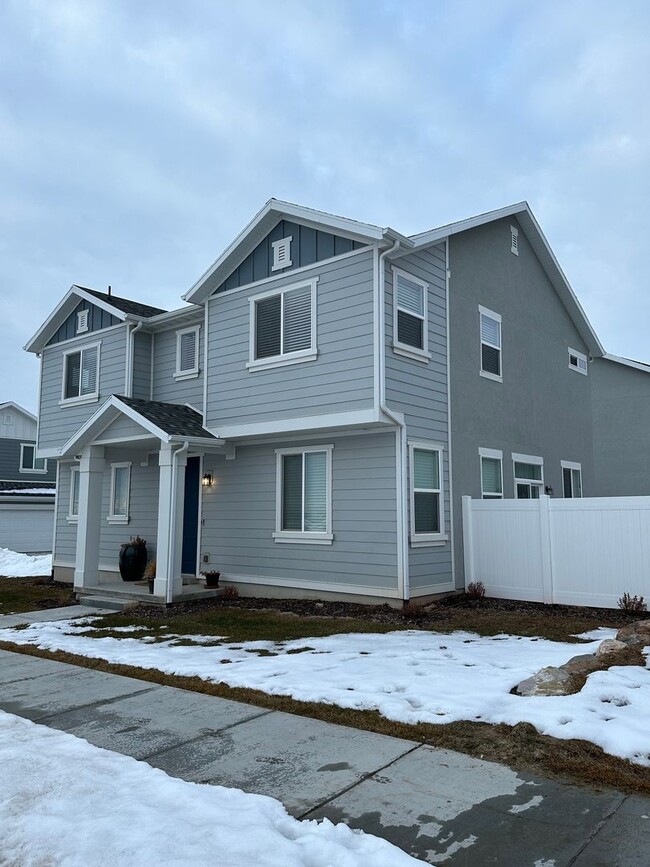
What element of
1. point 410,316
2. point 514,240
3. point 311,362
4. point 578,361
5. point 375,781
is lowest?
point 375,781

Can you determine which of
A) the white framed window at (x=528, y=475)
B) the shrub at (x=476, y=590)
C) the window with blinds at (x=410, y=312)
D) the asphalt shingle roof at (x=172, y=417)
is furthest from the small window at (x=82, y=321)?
the shrub at (x=476, y=590)

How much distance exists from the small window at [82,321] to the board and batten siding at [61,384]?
24 cm

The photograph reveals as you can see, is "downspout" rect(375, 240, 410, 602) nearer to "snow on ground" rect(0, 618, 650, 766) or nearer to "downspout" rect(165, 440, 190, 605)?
"snow on ground" rect(0, 618, 650, 766)

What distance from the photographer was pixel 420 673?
6094 millimetres

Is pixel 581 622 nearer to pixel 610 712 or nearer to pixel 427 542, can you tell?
pixel 427 542

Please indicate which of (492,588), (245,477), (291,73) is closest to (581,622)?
(492,588)

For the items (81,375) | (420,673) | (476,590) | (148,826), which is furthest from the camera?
(81,375)

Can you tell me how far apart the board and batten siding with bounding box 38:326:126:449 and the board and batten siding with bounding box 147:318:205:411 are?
2.41ft

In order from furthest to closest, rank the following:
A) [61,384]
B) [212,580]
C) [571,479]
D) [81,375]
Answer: [61,384]
[571,479]
[81,375]
[212,580]

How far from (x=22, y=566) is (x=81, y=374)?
282 inches


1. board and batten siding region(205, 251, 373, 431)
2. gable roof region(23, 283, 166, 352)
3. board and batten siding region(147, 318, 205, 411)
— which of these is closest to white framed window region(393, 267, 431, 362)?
board and batten siding region(205, 251, 373, 431)

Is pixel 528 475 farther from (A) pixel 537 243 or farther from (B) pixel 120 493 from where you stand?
(B) pixel 120 493

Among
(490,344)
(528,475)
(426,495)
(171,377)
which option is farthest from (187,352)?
(528,475)

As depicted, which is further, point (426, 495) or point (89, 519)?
point (89, 519)
